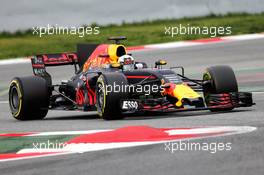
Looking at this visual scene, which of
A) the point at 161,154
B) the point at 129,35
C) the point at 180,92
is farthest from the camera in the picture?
the point at 129,35

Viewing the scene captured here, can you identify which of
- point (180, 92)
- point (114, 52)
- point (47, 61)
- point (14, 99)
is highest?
point (114, 52)

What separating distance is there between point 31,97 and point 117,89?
208cm

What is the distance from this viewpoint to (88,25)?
31.5 metres

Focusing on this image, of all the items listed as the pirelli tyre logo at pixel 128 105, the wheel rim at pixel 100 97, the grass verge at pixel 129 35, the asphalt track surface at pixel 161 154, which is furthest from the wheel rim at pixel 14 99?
the grass verge at pixel 129 35

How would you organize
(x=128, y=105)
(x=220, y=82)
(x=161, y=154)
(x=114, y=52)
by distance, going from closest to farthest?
(x=161, y=154)
(x=128, y=105)
(x=220, y=82)
(x=114, y=52)

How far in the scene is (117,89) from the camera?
39.5 ft

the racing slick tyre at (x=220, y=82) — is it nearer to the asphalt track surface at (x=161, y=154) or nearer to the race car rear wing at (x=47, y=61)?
the asphalt track surface at (x=161, y=154)

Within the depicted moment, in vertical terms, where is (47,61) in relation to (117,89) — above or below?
above

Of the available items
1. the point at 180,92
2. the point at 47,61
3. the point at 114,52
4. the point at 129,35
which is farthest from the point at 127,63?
the point at 129,35

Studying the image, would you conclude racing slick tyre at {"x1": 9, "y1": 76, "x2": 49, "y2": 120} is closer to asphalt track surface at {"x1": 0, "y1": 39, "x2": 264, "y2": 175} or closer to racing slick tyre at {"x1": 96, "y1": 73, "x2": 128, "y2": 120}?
asphalt track surface at {"x1": 0, "y1": 39, "x2": 264, "y2": 175}

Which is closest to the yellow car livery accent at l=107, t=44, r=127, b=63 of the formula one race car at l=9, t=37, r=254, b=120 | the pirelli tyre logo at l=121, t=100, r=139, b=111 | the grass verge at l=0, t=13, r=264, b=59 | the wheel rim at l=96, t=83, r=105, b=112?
the formula one race car at l=9, t=37, r=254, b=120

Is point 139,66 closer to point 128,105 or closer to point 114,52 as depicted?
point 114,52

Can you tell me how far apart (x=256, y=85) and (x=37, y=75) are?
16.7 ft

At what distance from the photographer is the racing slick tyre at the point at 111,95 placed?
12.0 m
